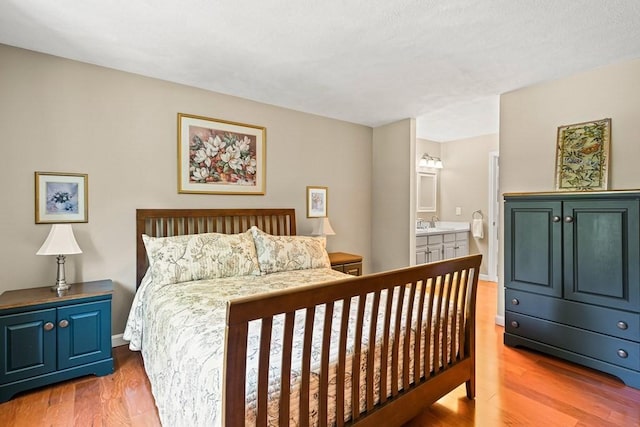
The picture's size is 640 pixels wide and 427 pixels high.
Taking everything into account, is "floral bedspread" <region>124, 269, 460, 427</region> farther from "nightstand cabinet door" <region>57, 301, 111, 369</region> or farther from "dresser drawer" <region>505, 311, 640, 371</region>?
"dresser drawer" <region>505, 311, 640, 371</region>

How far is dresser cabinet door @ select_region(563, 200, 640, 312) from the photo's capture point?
221cm

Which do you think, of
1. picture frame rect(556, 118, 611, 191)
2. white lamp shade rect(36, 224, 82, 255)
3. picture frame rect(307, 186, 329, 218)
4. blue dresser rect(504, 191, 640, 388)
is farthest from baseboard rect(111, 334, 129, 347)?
picture frame rect(556, 118, 611, 191)

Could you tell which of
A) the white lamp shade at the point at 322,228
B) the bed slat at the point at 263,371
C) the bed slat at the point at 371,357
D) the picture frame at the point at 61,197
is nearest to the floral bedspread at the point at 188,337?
the bed slat at the point at 263,371

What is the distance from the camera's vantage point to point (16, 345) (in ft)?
6.79

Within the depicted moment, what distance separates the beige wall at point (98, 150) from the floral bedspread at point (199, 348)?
0.61 meters

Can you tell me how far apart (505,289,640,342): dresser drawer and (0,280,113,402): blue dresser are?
131 inches

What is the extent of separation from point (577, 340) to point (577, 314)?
20 cm

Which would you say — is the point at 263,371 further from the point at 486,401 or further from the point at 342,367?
the point at 486,401

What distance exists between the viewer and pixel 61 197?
2537 mm

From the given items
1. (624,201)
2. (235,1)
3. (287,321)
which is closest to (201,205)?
(235,1)

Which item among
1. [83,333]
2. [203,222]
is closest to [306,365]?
[83,333]

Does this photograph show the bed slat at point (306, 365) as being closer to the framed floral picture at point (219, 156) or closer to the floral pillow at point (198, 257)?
the floral pillow at point (198, 257)

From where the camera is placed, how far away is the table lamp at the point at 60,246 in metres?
2.25

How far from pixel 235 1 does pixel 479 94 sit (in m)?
2.58
